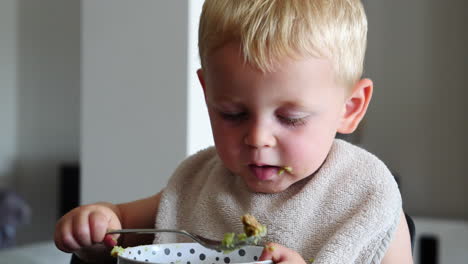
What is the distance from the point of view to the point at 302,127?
908mm

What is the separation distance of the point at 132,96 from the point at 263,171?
966 millimetres

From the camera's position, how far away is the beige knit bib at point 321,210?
0.93 metres

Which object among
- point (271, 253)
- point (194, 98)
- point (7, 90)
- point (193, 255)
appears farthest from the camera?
point (7, 90)

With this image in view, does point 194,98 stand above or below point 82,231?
above

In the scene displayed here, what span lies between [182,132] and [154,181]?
18 centimetres

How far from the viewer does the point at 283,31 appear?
34.4 inches

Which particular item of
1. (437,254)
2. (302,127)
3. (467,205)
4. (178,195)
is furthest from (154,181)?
(467,205)

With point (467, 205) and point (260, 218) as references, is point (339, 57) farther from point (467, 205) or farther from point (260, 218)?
point (467, 205)

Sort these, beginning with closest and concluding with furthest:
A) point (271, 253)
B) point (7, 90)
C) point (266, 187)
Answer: point (271, 253) < point (266, 187) < point (7, 90)

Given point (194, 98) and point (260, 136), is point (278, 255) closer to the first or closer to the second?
point (260, 136)

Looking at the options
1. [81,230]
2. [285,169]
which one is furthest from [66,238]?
[285,169]

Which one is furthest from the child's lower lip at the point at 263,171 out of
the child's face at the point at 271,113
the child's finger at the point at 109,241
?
the child's finger at the point at 109,241

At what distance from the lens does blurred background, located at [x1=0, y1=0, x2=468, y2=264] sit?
5.80ft

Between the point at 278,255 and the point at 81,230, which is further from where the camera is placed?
the point at 81,230
